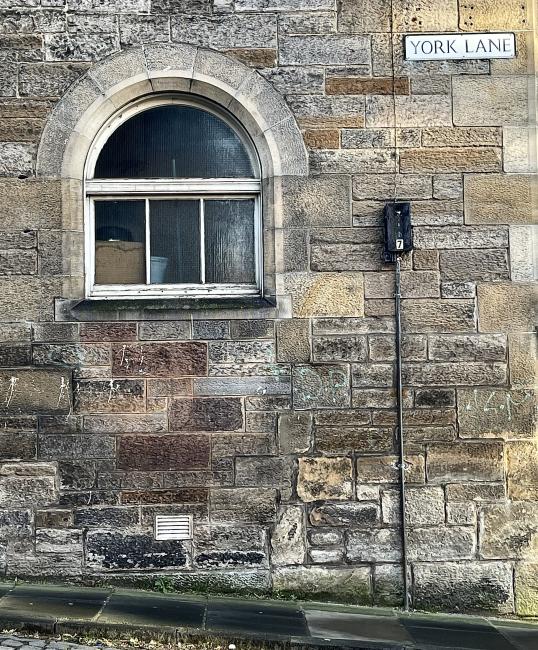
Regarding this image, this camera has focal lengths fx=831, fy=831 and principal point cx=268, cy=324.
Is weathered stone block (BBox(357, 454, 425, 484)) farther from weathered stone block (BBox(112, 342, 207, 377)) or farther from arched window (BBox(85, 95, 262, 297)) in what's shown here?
arched window (BBox(85, 95, 262, 297))

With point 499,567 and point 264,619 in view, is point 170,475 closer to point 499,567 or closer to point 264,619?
point 264,619

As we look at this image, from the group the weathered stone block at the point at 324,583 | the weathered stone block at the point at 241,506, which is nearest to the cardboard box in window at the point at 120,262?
the weathered stone block at the point at 241,506

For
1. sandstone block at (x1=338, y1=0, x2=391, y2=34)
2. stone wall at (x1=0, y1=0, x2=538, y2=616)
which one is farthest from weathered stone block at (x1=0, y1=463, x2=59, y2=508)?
sandstone block at (x1=338, y1=0, x2=391, y2=34)

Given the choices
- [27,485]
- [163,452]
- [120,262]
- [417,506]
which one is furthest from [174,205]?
[417,506]

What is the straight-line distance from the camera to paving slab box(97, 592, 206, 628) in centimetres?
505

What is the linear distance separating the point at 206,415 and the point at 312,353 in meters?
0.88

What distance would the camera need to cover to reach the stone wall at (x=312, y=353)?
5867mm

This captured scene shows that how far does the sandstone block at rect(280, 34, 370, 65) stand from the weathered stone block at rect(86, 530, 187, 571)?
3.56 m

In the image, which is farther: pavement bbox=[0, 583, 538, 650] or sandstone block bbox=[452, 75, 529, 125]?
sandstone block bbox=[452, 75, 529, 125]

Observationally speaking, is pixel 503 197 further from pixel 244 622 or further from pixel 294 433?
pixel 244 622

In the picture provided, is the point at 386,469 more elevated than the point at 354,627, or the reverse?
the point at 386,469

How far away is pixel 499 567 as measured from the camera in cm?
591

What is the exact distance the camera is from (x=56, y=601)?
17.6 ft

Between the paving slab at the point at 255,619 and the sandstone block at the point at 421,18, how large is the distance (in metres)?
4.17
